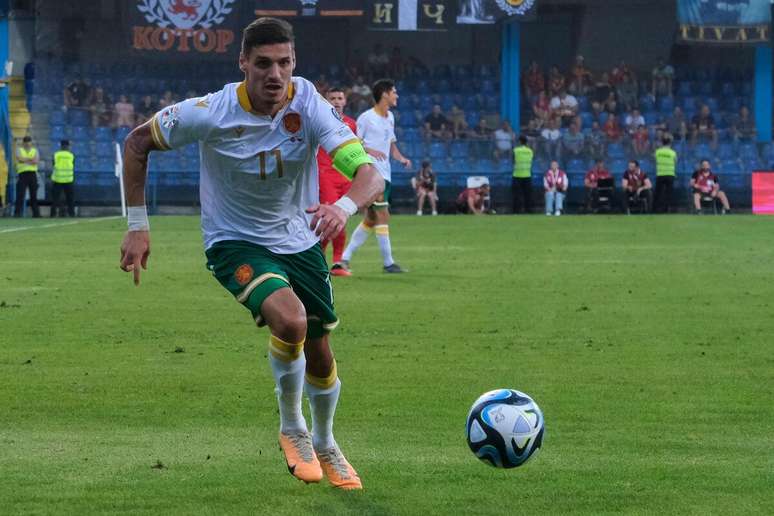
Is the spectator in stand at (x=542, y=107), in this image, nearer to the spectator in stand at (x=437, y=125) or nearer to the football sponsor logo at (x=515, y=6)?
the spectator in stand at (x=437, y=125)

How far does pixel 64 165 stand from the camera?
36.4 m

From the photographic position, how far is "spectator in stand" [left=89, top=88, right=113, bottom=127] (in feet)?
136

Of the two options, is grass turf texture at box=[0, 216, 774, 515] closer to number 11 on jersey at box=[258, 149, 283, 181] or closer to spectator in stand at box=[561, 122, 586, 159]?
number 11 on jersey at box=[258, 149, 283, 181]

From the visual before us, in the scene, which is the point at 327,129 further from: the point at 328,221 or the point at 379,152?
the point at 379,152

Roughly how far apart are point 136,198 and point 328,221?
1.29 meters

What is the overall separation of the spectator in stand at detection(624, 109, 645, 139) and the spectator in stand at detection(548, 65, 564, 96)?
229 cm

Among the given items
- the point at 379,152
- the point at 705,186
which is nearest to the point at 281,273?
the point at 379,152

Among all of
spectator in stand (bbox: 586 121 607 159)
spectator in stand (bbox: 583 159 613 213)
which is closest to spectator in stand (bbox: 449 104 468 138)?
spectator in stand (bbox: 586 121 607 159)

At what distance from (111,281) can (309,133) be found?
11.1 meters

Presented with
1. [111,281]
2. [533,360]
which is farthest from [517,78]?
[533,360]

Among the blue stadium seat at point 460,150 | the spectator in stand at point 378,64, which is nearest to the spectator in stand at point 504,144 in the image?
the blue stadium seat at point 460,150

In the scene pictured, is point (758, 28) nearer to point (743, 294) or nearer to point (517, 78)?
point (517, 78)

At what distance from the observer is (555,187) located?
38562mm

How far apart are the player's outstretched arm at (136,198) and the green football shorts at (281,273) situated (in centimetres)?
33
